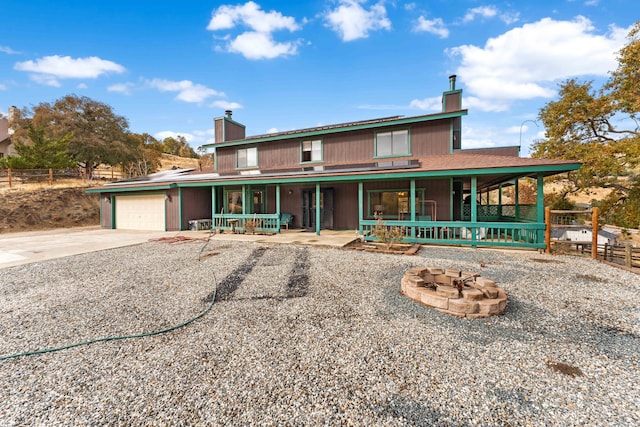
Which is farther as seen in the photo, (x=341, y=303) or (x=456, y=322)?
(x=341, y=303)

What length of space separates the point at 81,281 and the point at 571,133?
25611 millimetres

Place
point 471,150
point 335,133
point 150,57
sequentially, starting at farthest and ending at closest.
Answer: point 150,57 → point 335,133 → point 471,150

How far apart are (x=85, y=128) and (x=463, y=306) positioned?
38.7 metres

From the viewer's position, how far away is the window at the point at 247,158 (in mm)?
15109

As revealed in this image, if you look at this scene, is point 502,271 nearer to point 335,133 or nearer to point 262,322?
point 262,322

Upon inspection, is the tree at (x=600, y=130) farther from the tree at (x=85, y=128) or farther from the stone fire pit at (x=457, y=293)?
the tree at (x=85, y=128)

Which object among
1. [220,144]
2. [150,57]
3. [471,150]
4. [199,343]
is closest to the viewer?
[199,343]

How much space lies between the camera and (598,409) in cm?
201

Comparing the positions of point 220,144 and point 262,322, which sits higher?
point 220,144

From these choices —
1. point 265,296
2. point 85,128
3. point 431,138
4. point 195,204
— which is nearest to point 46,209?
point 195,204

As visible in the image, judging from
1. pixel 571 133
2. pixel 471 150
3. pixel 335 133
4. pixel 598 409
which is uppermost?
pixel 571 133

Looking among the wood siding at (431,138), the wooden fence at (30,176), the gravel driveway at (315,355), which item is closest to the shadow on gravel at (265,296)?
the gravel driveway at (315,355)

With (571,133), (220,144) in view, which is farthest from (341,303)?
(571,133)

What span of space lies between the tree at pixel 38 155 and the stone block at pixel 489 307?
3265cm
